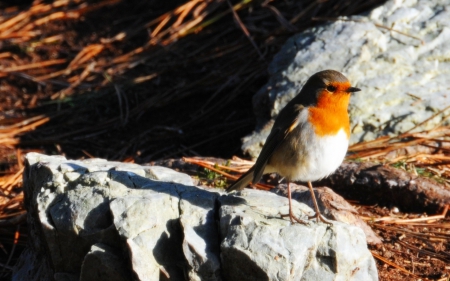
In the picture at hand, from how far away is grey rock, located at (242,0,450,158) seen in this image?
5.15m

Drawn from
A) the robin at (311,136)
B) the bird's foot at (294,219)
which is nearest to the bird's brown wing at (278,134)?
the robin at (311,136)

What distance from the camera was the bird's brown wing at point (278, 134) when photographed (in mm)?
3881

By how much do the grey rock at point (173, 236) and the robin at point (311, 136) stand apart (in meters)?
0.27

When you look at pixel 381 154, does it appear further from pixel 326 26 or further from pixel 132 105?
pixel 132 105

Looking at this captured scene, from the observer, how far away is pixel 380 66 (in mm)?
5328

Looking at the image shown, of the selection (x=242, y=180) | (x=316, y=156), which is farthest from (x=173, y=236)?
(x=316, y=156)

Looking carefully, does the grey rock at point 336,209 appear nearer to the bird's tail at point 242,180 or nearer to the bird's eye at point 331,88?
the bird's tail at point 242,180

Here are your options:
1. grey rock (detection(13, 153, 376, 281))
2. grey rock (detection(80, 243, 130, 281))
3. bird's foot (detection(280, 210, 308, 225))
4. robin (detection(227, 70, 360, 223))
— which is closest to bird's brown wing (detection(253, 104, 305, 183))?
robin (detection(227, 70, 360, 223))

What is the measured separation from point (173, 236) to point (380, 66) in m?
2.70

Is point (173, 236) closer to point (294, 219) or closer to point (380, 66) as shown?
point (294, 219)

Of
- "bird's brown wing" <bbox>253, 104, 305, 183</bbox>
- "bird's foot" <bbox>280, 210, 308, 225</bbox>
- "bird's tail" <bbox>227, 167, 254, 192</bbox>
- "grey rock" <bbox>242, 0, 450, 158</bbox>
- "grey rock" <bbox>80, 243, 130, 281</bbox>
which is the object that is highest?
"grey rock" <bbox>80, 243, 130, 281</bbox>

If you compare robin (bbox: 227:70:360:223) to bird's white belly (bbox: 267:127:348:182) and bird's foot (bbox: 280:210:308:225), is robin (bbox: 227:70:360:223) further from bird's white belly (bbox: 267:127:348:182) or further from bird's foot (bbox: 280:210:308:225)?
bird's foot (bbox: 280:210:308:225)

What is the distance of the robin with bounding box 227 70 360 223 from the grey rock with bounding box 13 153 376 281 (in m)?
0.27

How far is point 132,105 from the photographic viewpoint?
6.52 m
